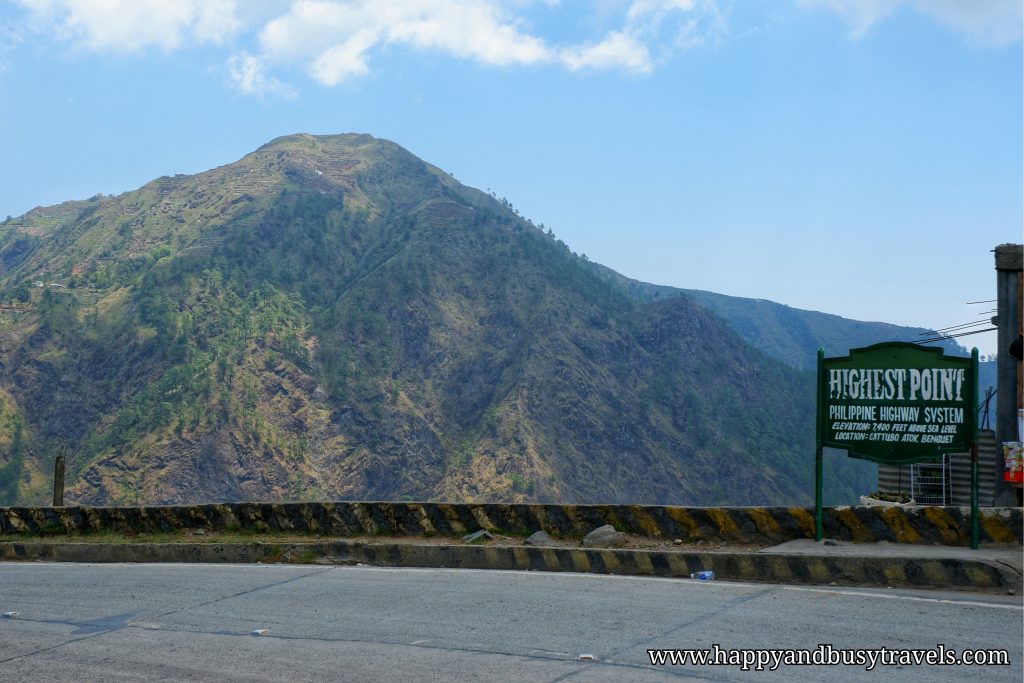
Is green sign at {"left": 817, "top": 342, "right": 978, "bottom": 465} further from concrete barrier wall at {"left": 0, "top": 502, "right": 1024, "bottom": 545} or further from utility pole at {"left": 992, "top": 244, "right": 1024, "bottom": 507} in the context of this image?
utility pole at {"left": 992, "top": 244, "right": 1024, "bottom": 507}

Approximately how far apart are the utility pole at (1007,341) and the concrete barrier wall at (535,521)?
10950 millimetres

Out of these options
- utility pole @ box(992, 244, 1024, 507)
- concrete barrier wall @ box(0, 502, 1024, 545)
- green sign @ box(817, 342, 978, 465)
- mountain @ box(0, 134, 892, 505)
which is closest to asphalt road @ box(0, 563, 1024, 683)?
concrete barrier wall @ box(0, 502, 1024, 545)

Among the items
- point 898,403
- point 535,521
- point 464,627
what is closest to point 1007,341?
point 898,403

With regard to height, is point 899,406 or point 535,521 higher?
point 899,406

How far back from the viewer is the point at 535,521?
1280cm

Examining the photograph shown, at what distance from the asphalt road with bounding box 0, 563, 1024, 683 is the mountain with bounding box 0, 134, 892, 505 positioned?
73.4 m

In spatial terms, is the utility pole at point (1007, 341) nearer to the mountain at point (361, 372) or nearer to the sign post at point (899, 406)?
the sign post at point (899, 406)

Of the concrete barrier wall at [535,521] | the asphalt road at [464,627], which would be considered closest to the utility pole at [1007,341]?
the concrete barrier wall at [535,521]

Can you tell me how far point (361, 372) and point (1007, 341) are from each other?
85.6 meters

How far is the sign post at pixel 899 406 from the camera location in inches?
406

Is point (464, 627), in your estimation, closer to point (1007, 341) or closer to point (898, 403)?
point (898, 403)

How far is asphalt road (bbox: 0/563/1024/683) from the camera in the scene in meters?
7.10

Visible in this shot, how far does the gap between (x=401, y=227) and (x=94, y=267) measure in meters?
37.5

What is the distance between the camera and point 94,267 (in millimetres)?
112688
